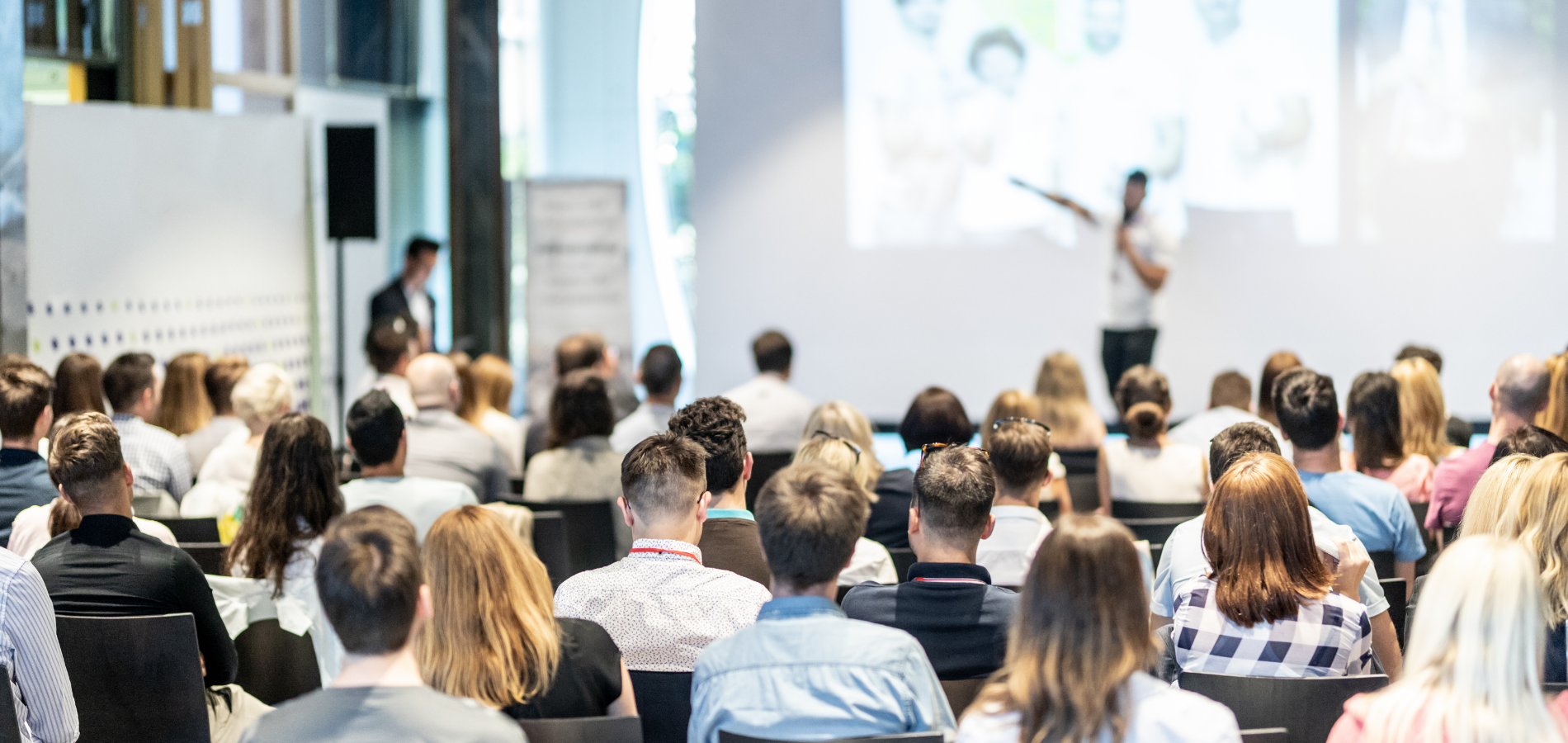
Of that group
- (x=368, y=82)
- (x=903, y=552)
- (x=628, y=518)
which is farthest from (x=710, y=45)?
(x=628, y=518)

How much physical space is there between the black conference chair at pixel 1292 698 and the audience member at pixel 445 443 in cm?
287

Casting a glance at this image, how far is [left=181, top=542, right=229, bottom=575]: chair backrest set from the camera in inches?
131

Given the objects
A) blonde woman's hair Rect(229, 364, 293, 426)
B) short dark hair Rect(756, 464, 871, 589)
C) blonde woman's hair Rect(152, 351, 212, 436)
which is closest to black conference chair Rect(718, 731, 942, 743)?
short dark hair Rect(756, 464, 871, 589)

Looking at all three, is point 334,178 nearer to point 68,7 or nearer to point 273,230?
point 273,230

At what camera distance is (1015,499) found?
135 inches

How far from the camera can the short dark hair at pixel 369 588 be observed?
171 cm

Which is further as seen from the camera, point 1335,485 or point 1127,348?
point 1127,348

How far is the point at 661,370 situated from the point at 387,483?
1738 mm

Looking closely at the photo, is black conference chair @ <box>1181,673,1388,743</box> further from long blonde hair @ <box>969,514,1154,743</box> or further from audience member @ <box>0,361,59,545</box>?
audience member @ <box>0,361,59,545</box>

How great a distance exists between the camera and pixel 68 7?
638cm

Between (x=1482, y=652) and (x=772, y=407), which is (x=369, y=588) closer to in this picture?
(x=1482, y=652)

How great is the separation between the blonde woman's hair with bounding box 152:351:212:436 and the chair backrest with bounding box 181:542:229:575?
5.37ft

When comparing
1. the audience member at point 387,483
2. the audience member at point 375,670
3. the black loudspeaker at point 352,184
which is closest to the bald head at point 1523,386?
the audience member at point 387,483

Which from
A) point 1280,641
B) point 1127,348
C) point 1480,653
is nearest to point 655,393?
point 1280,641
